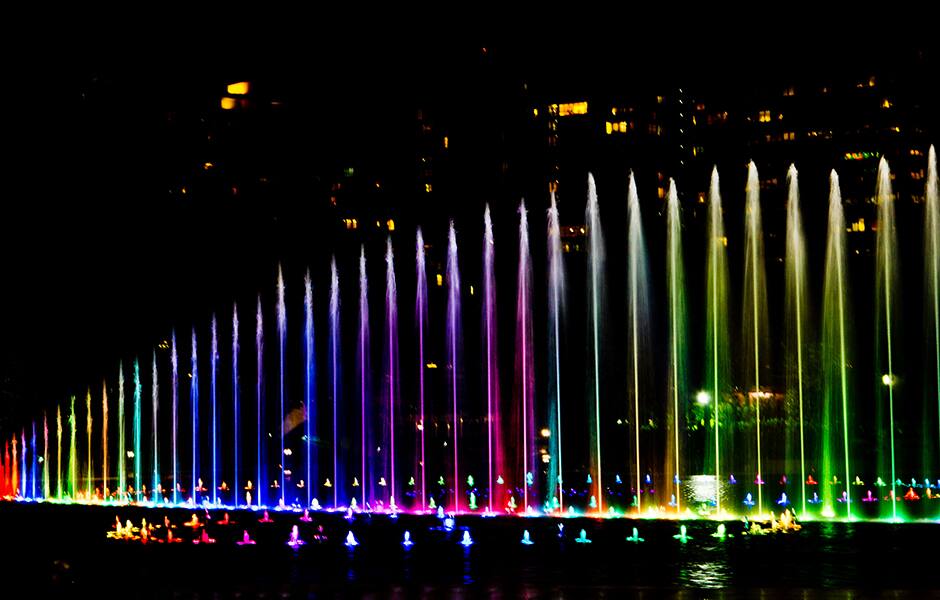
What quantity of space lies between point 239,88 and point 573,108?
24.7m

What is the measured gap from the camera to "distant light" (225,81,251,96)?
80.0m

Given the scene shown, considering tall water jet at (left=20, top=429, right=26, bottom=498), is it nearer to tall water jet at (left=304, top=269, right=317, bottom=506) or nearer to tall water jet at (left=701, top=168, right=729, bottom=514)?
tall water jet at (left=304, top=269, right=317, bottom=506)

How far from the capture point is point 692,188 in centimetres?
6800

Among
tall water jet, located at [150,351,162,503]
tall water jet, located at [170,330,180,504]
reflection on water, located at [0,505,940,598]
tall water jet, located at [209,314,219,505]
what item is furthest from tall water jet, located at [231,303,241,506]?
reflection on water, located at [0,505,940,598]

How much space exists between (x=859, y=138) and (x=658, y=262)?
2482 centimetres

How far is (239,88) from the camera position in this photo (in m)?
80.7

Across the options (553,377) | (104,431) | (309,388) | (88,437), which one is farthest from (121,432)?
(553,377)

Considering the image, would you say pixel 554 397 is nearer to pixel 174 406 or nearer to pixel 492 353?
pixel 492 353

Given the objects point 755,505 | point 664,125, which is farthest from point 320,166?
point 755,505

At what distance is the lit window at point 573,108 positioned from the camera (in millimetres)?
70875

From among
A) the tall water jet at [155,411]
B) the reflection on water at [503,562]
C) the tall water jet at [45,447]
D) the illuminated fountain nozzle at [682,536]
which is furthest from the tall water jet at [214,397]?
the illuminated fountain nozzle at [682,536]

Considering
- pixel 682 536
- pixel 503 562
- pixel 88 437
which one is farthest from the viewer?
pixel 88 437

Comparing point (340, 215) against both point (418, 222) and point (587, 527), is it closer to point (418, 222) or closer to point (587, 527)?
point (418, 222)

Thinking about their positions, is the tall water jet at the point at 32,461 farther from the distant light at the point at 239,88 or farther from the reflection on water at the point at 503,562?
the distant light at the point at 239,88
